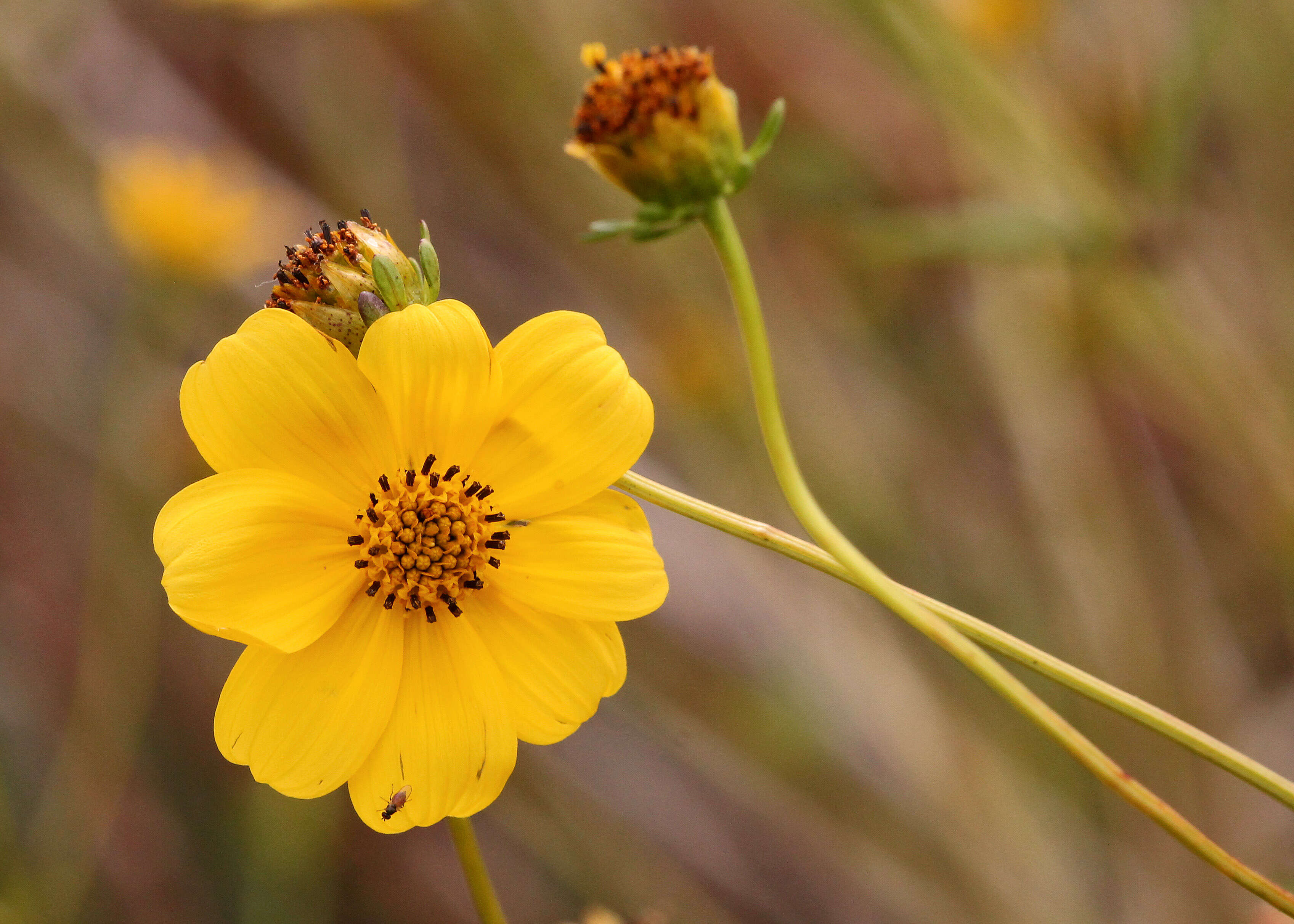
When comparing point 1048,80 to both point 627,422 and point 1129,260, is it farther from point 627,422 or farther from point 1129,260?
point 627,422

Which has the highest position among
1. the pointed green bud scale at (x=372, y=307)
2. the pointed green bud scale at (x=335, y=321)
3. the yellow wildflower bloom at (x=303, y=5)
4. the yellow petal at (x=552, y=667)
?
the yellow wildflower bloom at (x=303, y=5)

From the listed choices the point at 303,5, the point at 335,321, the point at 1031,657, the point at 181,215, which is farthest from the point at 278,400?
the point at 181,215

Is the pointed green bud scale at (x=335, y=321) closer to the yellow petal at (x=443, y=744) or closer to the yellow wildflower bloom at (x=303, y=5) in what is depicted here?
the yellow petal at (x=443, y=744)

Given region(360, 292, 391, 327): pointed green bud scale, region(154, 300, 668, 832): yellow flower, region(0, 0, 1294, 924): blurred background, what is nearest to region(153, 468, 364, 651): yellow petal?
region(154, 300, 668, 832): yellow flower

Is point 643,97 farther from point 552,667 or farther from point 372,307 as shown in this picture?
point 552,667

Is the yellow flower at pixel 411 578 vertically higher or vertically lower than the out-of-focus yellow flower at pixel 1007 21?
lower

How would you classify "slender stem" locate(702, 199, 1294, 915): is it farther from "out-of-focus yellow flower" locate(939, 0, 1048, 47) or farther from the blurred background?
"out-of-focus yellow flower" locate(939, 0, 1048, 47)

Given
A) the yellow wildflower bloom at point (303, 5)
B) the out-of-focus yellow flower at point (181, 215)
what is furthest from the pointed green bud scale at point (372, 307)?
the out-of-focus yellow flower at point (181, 215)
